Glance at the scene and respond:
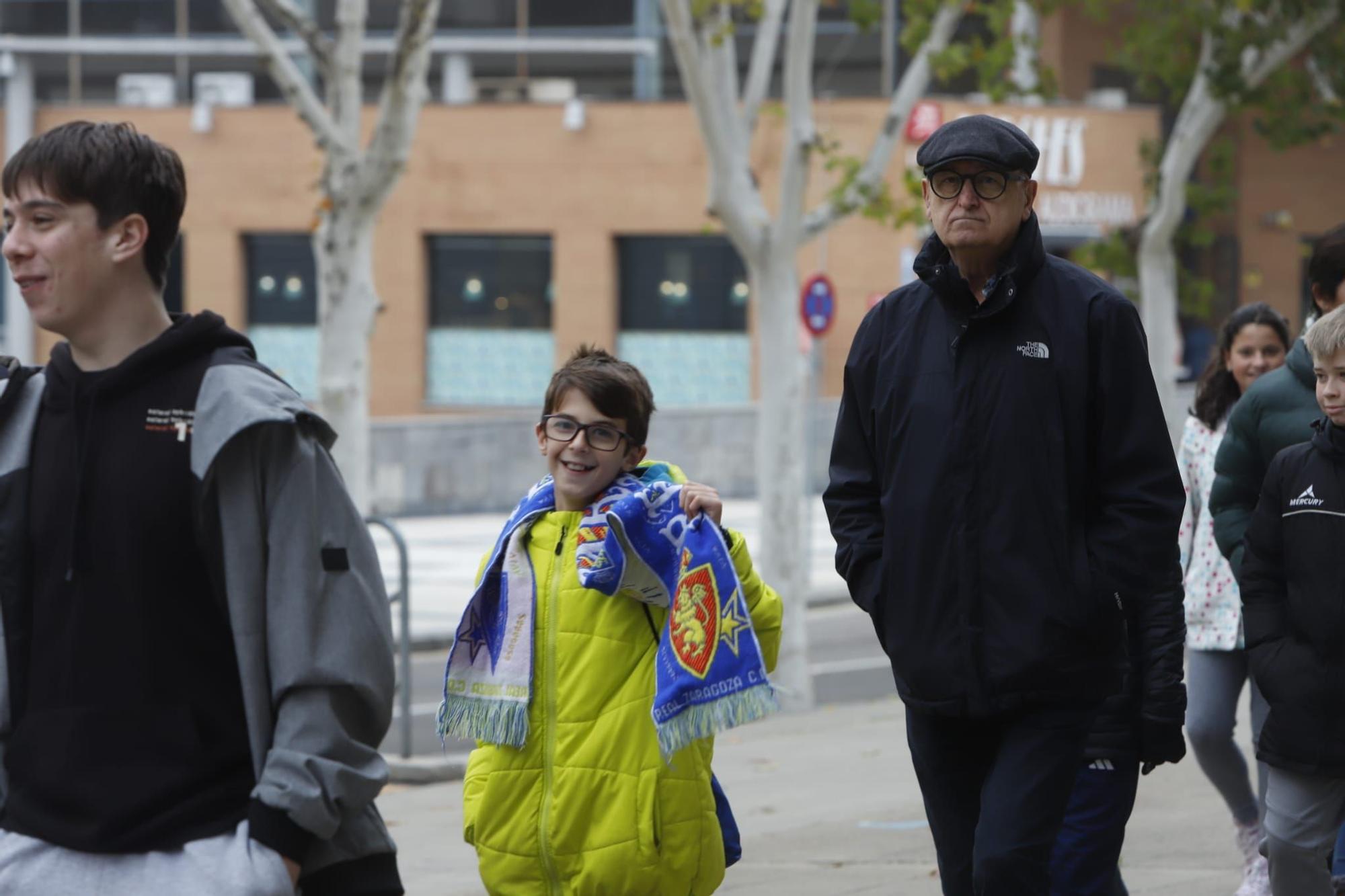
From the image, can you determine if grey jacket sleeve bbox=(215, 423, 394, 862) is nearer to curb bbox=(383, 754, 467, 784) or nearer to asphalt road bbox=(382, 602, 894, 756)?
curb bbox=(383, 754, 467, 784)

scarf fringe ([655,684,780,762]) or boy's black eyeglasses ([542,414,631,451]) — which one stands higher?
boy's black eyeglasses ([542,414,631,451])

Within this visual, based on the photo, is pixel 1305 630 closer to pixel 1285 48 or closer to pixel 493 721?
pixel 493 721

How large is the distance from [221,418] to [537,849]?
1.76 meters

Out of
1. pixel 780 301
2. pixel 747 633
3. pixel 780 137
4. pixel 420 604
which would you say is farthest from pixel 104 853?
pixel 780 137

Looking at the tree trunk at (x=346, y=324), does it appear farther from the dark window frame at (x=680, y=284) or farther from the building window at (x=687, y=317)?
the dark window frame at (x=680, y=284)

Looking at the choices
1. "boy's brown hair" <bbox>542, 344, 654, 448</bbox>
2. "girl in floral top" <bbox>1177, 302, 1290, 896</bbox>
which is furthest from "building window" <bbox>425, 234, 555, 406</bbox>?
"boy's brown hair" <bbox>542, 344, 654, 448</bbox>

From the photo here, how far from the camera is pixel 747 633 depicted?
14.7ft

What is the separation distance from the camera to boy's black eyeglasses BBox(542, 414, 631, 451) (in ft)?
15.0

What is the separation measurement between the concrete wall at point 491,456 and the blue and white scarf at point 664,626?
63.7ft

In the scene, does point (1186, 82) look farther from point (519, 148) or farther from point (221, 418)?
point (221, 418)

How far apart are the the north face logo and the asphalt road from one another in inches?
257

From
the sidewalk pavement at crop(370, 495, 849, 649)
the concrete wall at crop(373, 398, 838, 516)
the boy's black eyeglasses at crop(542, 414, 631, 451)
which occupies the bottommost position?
the sidewalk pavement at crop(370, 495, 849, 649)

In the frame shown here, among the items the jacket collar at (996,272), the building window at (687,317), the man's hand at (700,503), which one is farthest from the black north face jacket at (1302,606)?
the building window at (687,317)

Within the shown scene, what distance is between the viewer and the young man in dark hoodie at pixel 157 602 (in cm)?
285
